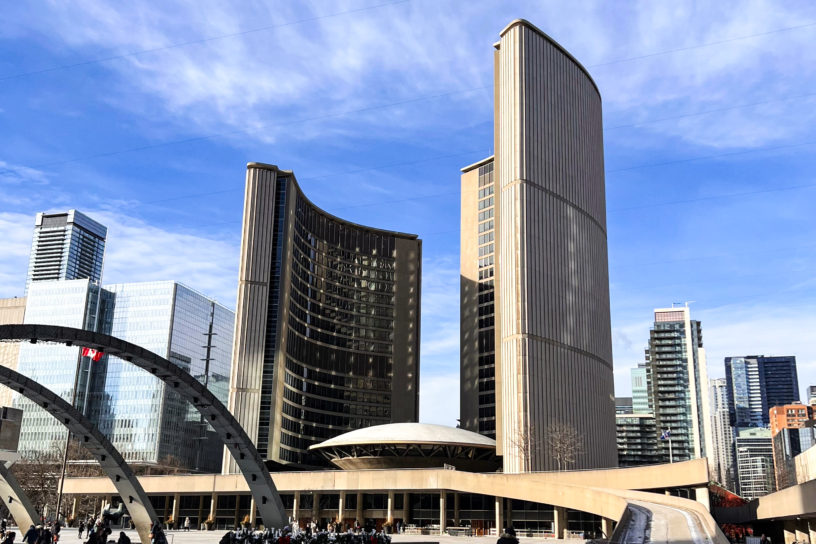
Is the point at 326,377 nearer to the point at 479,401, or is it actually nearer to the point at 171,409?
the point at 479,401

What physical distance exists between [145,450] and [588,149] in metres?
113

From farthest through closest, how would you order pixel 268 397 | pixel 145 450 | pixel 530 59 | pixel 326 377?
pixel 145 450 → pixel 326 377 → pixel 268 397 → pixel 530 59

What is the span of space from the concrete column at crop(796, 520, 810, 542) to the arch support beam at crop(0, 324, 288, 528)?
2110 inches

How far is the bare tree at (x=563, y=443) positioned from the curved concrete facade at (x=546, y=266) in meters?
0.45

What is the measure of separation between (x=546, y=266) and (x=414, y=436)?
3055 centimetres

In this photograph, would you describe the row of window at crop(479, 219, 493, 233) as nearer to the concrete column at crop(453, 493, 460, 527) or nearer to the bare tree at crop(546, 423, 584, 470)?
the bare tree at crop(546, 423, 584, 470)

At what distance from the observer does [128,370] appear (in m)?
173

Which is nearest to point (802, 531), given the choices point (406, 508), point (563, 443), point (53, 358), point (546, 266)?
point (563, 443)

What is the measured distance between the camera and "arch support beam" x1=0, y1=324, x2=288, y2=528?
115 feet

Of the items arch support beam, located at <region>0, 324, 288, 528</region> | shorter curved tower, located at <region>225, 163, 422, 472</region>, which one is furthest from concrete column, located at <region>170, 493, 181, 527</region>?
arch support beam, located at <region>0, 324, 288, 528</region>

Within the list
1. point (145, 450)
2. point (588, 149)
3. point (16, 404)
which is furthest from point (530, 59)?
point (16, 404)

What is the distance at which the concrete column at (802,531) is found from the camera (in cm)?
7296

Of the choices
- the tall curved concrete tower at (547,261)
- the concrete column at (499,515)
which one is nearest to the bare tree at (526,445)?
the tall curved concrete tower at (547,261)

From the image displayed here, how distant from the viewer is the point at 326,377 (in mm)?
149375
